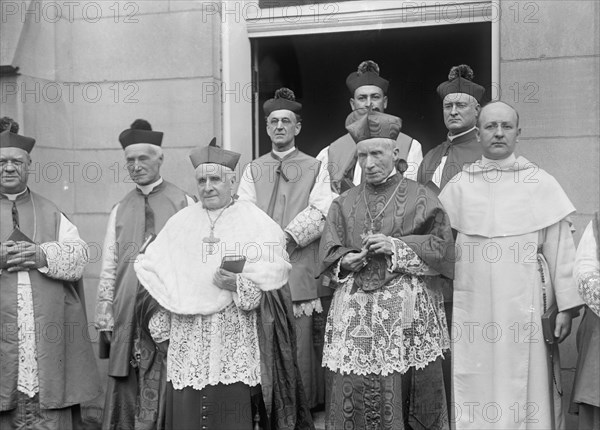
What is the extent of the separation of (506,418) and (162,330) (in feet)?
7.06

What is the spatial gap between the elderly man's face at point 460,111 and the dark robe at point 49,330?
2.82 meters

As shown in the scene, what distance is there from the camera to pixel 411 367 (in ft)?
19.3

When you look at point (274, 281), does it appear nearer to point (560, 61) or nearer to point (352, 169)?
point (352, 169)

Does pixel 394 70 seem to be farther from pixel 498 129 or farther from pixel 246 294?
pixel 246 294

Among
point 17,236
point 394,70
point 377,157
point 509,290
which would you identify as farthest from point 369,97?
point 394,70

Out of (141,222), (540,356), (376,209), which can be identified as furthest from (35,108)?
(540,356)

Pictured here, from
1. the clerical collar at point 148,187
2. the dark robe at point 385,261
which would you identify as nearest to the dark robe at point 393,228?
the dark robe at point 385,261

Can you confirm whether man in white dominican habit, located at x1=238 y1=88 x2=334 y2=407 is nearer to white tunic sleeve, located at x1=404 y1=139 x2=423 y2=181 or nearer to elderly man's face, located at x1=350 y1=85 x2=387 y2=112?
Answer: elderly man's face, located at x1=350 y1=85 x2=387 y2=112

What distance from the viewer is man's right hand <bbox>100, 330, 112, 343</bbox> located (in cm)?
703

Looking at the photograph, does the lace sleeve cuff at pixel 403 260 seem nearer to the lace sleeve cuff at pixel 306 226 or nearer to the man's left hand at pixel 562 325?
the man's left hand at pixel 562 325

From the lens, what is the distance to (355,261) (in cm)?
588

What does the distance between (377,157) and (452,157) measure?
3.39ft

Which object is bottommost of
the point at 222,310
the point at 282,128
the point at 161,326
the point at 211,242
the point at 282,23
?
the point at 161,326

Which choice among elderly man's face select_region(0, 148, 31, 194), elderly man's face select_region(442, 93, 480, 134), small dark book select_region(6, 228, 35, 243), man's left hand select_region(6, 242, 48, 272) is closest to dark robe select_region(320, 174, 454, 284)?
elderly man's face select_region(442, 93, 480, 134)
